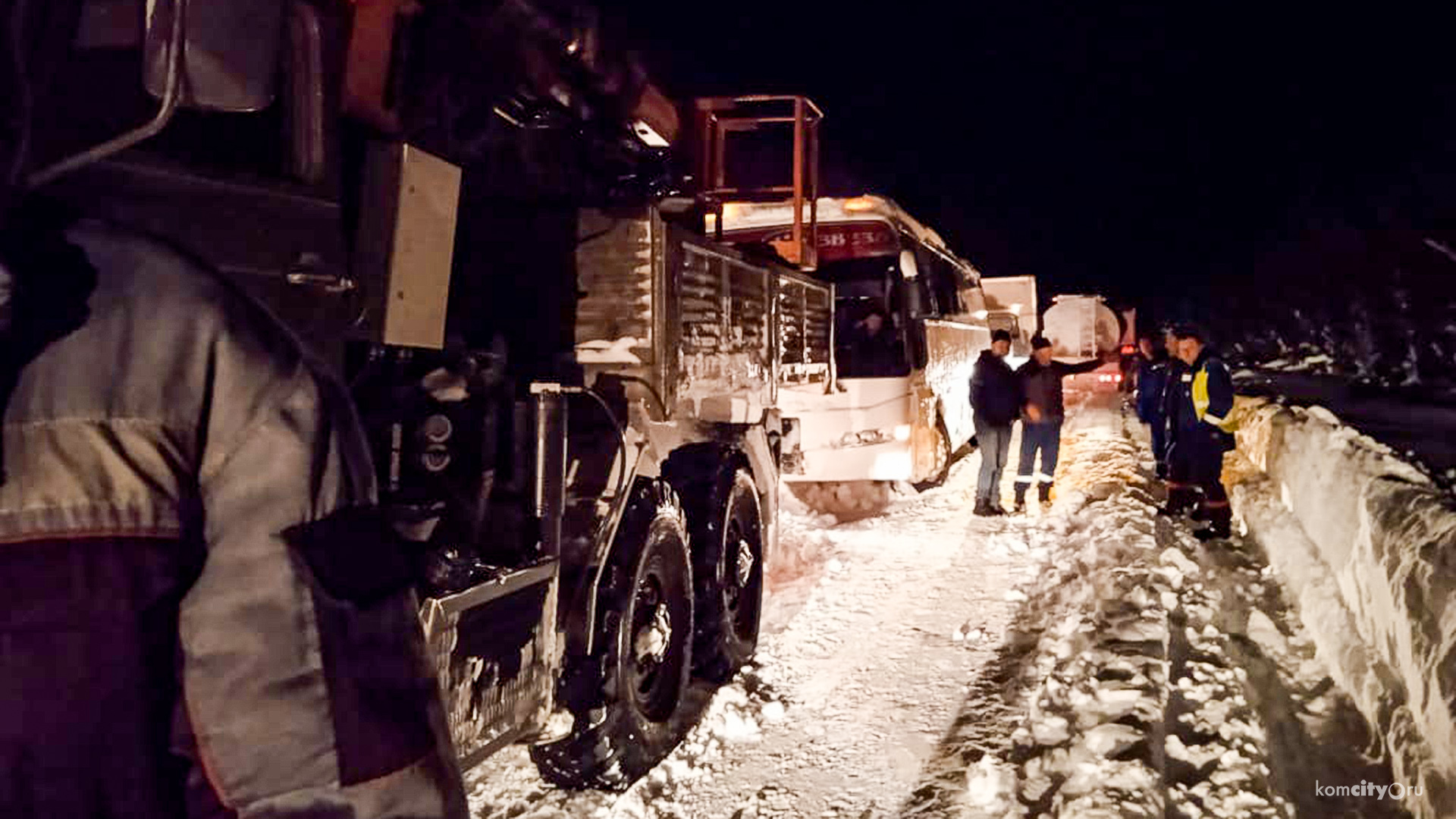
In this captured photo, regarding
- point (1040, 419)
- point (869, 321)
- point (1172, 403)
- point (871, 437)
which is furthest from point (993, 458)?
point (869, 321)

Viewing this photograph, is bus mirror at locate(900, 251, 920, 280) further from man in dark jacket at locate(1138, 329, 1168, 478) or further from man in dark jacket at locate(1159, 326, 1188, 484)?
man in dark jacket at locate(1138, 329, 1168, 478)

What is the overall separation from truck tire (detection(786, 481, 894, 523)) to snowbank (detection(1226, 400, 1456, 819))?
3.50 meters

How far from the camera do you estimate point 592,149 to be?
4844mm

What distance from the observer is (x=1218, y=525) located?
8.55m

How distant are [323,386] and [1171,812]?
11.7ft

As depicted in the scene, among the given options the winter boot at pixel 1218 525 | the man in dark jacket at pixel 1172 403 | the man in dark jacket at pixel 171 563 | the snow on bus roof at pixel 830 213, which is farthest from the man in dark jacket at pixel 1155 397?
the man in dark jacket at pixel 171 563

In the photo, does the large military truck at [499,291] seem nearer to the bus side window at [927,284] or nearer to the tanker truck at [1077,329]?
the bus side window at [927,284]

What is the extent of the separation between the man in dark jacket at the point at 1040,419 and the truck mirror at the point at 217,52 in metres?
9.21

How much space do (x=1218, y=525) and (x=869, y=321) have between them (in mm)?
3533

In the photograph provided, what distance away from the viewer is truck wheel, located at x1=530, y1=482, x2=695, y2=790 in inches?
154

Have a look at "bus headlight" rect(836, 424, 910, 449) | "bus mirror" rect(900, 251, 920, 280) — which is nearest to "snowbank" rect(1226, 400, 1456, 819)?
"bus headlight" rect(836, 424, 910, 449)

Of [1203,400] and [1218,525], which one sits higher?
[1203,400]

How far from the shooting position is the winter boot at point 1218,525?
8484 millimetres

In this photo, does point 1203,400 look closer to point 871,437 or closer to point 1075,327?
point 871,437
